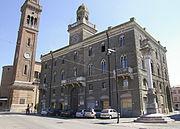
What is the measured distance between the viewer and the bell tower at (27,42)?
4471cm

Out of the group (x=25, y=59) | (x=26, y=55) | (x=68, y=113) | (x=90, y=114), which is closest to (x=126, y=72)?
(x=90, y=114)

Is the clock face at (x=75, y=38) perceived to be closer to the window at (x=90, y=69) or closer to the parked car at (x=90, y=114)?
the window at (x=90, y=69)

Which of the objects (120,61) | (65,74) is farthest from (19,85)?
(120,61)

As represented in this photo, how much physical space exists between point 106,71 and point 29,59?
93.6ft

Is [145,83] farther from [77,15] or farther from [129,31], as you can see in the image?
[77,15]

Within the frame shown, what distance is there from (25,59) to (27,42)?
541 centimetres

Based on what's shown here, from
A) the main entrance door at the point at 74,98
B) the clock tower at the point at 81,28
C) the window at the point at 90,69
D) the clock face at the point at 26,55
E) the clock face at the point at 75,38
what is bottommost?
the main entrance door at the point at 74,98

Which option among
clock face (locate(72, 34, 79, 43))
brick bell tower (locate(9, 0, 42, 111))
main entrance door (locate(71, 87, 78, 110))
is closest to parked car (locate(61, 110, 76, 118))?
main entrance door (locate(71, 87, 78, 110))

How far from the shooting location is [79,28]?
35.5 m

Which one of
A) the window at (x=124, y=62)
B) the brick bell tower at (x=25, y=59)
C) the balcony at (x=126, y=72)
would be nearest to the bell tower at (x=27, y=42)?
the brick bell tower at (x=25, y=59)

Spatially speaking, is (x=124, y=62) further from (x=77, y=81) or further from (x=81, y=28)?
(x=81, y=28)

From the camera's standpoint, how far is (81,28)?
115 ft

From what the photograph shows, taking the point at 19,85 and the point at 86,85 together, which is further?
the point at 19,85

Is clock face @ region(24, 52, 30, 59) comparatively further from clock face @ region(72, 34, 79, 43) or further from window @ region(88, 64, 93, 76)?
window @ region(88, 64, 93, 76)
